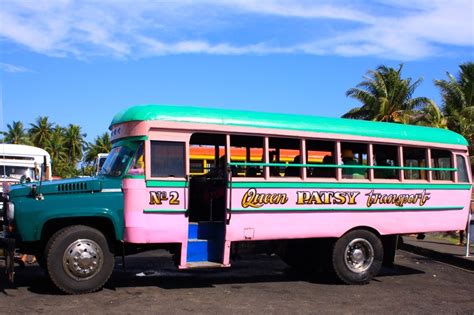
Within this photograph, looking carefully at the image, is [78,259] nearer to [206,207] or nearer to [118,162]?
[118,162]

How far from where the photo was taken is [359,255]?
8891 mm

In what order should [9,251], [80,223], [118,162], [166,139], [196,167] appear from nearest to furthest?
[9,251] → [80,223] → [166,139] → [118,162] → [196,167]

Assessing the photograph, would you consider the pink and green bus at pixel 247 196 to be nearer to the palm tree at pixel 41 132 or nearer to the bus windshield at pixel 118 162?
the bus windshield at pixel 118 162

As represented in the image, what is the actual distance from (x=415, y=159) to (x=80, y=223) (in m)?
5.87

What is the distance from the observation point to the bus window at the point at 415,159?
9.61 m

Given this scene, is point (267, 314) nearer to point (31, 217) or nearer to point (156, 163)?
point (156, 163)

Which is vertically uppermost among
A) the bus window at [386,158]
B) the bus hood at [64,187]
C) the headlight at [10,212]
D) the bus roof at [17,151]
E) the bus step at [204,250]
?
the bus roof at [17,151]

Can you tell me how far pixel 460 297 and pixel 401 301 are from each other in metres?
1.14

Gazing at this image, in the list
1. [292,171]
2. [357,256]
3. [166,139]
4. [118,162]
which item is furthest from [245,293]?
[118,162]

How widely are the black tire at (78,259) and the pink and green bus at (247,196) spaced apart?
13 mm

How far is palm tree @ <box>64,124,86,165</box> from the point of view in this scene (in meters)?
78.9

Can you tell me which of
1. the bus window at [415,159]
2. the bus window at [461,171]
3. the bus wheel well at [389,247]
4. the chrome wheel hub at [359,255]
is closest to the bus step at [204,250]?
the chrome wheel hub at [359,255]

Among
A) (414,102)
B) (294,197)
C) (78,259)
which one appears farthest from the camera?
(414,102)

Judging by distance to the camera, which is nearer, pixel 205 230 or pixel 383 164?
pixel 205 230
